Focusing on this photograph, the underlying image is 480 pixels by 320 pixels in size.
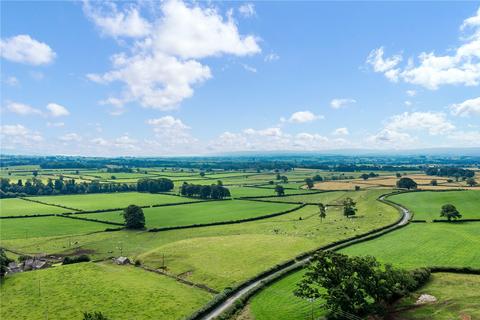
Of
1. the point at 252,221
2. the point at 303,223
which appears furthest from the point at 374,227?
the point at 252,221

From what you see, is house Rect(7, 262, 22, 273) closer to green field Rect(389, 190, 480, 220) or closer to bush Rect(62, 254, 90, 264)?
bush Rect(62, 254, 90, 264)

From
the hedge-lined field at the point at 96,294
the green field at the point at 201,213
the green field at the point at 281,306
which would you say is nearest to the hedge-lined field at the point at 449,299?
the green field at the point at 281,306

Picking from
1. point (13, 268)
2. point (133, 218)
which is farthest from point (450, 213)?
point (13, 268)

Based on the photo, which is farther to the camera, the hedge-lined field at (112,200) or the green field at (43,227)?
the hedge-lined field at (112,200)

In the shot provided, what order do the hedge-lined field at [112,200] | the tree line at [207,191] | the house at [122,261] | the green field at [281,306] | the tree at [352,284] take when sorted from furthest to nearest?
the tree line at [207,191] → the hedge-lined field at [112,200] → the house at [122,261] → the green field at [281,306] → the tree at [352,284]

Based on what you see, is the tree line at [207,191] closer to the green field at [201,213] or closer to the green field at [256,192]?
the green field at [256,192]

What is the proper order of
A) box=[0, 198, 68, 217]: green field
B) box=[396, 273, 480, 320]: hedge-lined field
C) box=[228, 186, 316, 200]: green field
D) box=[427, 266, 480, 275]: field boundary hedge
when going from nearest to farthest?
box=[396, 273, 480, 320]: hedge-lined field
box=[427, 266, 480, 275]: field boundary hedge
box=[0, 198, 68, 217]: green field
box=[228, 186, 316, 200]: green field

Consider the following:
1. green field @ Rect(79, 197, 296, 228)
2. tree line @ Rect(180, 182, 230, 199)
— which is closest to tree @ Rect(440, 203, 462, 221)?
green field @ Rect(79, 197, 296, 228)
